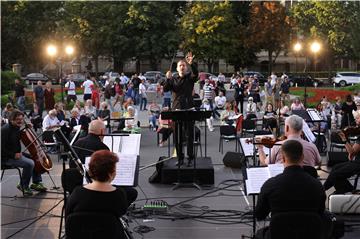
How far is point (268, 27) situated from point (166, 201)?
157ft

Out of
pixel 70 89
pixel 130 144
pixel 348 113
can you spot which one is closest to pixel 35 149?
pixel 130 144

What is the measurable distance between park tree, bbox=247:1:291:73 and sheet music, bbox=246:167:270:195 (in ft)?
164

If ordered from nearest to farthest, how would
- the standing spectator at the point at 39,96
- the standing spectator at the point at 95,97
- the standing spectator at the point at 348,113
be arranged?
the standing spectator at the point at 348,113 < the standing spectator at the point at 39,96 < the standing spectator at the point at 95,97

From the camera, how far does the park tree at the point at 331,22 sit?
162 ft

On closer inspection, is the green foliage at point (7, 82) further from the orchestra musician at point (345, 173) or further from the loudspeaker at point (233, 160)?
the orchestra musician at point (345, 173)

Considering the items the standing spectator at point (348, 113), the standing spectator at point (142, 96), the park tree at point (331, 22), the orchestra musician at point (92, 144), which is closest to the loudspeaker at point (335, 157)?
the standing spectator at point (348, 113)

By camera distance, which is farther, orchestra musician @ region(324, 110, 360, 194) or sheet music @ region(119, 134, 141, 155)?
sheet music @ region(119, 134, 141, 155)

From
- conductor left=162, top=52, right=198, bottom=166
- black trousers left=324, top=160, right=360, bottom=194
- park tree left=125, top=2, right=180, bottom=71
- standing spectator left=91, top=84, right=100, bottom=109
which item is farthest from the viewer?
park tree left=125, top=2, right=180, bottom=71

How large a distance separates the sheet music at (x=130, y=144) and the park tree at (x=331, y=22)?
3984cm

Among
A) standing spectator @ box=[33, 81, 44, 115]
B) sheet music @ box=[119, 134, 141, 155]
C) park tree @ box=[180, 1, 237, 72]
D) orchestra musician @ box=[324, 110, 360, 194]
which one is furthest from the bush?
orchestra musician @ box=[324, 110, 360, 194]

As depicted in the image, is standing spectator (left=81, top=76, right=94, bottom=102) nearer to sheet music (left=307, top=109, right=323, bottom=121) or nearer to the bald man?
sheet music (left=307, top=109, right=323, bottom=121)

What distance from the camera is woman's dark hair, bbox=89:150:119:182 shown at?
518 centimetres

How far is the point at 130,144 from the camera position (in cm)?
928

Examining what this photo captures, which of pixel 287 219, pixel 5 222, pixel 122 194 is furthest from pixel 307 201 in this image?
pixel 5 222
